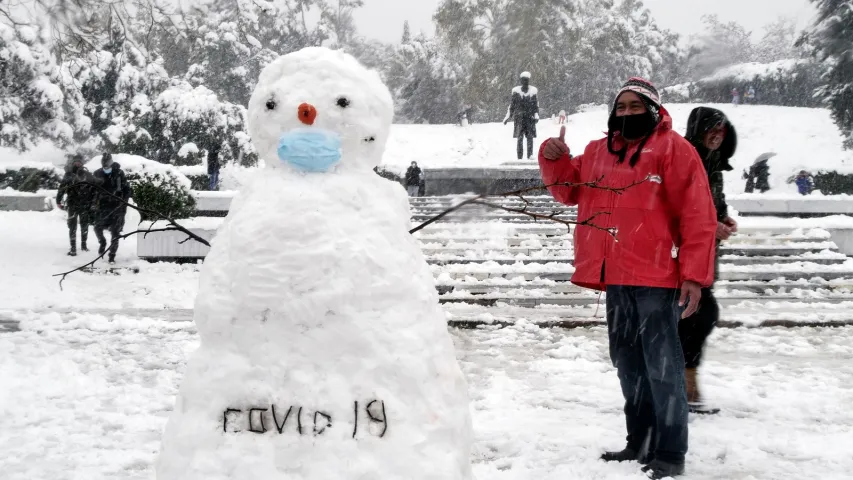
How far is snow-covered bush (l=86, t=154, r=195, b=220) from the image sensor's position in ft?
34.2

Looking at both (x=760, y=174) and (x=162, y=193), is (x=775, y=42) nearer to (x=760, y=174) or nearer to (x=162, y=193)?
(x=760, y=174)

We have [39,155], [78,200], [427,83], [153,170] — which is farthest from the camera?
[427,83]

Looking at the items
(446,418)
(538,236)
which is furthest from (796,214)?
(446,418)

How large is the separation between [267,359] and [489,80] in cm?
3887

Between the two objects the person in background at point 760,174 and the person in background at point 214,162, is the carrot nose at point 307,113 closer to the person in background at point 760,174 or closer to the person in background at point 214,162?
the person in background at point 214,162

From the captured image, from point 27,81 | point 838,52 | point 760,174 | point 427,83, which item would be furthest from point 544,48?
point 27,81

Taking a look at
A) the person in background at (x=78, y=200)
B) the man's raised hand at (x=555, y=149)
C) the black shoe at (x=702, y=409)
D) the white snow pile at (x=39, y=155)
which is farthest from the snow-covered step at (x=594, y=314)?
the white snow pile at (x=39, y=155)

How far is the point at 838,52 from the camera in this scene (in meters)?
25.3

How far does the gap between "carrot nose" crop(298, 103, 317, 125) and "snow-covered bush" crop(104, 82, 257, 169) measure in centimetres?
1873

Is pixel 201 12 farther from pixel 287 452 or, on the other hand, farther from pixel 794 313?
pixel 287 452

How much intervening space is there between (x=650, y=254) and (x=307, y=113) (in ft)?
5.41

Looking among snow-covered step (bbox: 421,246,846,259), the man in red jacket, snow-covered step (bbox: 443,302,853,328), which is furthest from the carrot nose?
snow-covered step (bbox: 421,246,846,259)

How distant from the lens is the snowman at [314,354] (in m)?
2.12

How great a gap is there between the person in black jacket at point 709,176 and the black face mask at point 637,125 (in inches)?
32.8
